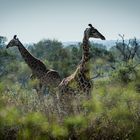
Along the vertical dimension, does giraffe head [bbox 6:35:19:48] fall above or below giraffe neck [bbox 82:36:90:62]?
above

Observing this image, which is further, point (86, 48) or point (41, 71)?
point (41, 71)

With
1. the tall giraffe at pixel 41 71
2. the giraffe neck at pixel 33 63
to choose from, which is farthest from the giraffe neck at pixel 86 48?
the giraffe neck at pixel 33 63

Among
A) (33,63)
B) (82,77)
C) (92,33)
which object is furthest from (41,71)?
(82,77)

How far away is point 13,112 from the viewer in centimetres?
356

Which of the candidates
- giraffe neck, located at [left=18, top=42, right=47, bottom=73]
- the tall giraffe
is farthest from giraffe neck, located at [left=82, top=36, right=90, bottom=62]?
giraffe neck, located at [left=18, top=42, right=47, bottom=73]

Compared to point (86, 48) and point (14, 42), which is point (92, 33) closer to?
point (86, 48)

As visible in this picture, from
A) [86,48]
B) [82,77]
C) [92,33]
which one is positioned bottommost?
[82,77]

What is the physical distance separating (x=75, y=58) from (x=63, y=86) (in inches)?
810

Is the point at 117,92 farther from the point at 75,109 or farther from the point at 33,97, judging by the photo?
the point at 33,97

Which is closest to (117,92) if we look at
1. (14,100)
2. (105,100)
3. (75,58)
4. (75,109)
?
(105,100)

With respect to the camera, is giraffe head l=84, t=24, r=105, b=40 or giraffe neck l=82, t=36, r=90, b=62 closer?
giraffe neck l=82, t=36, r=90, b=62

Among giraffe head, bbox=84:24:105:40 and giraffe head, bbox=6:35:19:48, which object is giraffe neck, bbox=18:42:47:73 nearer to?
giraffe head, bbox=6:35:19:48

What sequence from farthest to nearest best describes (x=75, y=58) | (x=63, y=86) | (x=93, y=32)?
1. (x=75, y=58)
2. (x=93, y=32)
3. (x=63, y=86)

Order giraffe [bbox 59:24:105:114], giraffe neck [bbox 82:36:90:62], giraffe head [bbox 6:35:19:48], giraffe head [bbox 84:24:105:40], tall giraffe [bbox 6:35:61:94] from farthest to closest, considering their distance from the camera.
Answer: giraffe head [bbox 6:35:19:48], tall giraffe [bbox 6:35:61:94], giraffe head [bbox 84:24:105:40], giraffe neck [bbox 82:36:90:62], giraffe [bbox 59:24:105:114]
